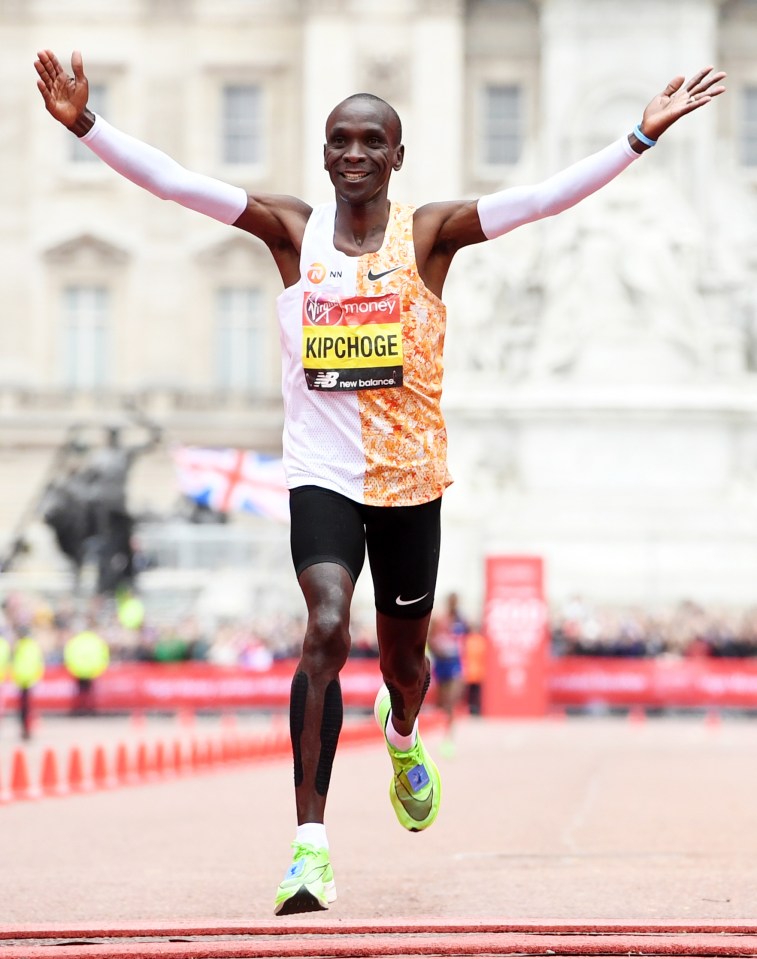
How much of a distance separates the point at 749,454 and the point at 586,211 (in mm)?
5488

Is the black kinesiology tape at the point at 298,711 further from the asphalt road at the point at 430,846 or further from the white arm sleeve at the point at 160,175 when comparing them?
the white arm sleeve at the point at 160,175

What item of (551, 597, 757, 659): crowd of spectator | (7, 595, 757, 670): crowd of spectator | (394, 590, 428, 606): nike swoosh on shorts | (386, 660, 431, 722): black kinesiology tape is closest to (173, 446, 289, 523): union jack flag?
(7, 595, 757, 670): crowd of spectator

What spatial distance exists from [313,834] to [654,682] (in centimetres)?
2537

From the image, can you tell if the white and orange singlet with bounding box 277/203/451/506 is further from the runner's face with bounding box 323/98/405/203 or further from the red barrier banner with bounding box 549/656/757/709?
the red barrier banner with bounding box 549/656/757/709

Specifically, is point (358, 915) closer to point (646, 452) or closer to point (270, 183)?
point (646, 452)

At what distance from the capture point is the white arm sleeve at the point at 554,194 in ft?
21.7

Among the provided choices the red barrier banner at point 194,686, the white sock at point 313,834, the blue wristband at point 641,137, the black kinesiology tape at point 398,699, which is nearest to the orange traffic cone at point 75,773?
the black kinesiology tape at point 398,699

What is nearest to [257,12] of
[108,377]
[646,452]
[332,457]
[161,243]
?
[161,243]

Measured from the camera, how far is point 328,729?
6359mm

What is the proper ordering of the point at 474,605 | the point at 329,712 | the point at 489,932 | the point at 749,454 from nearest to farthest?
1. the point at 489,932
2. the point at 329,712
3. the point at 474,605
4. the point at 749,454

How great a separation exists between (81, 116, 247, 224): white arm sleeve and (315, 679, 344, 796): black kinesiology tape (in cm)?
138

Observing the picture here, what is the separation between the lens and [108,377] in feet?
176

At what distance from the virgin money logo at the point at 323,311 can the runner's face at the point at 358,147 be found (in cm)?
29

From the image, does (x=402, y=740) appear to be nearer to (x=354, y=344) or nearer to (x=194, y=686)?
(x=354, y=344)
